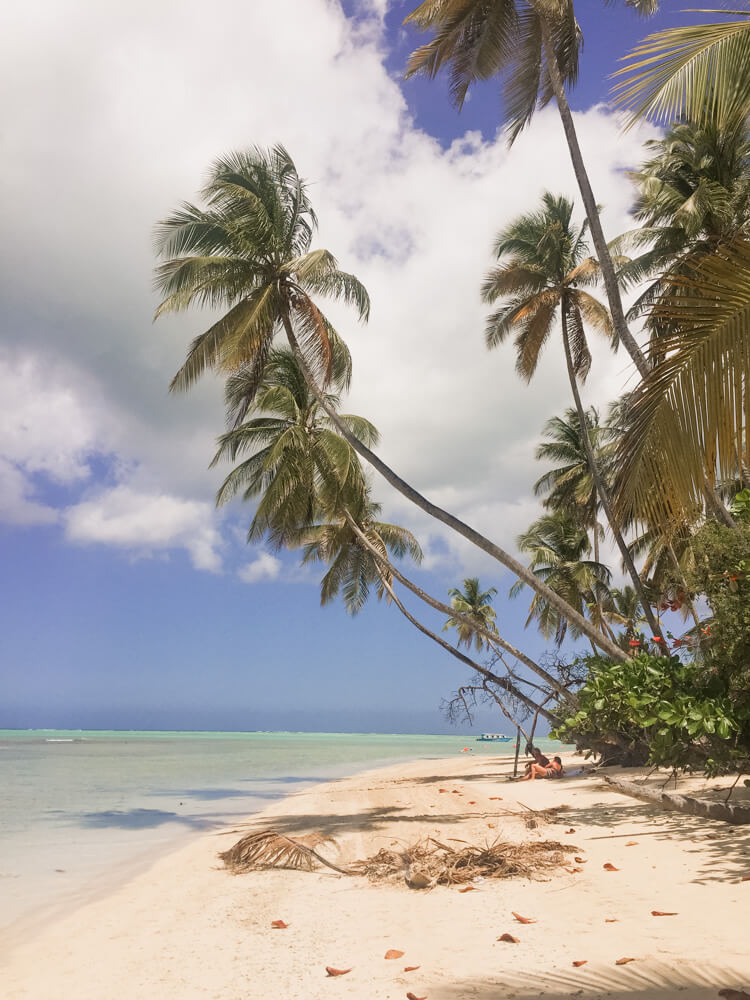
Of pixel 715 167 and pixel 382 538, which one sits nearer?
pixel 715 167

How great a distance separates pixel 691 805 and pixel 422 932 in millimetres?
5015

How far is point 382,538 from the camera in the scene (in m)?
22.9

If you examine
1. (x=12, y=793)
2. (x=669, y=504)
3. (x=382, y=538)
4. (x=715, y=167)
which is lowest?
(x=12, y=793)

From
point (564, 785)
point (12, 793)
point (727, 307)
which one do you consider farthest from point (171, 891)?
point (12, 793)

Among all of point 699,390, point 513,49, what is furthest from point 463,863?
point 513,49

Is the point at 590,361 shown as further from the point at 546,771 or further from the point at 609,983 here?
the point at 609,983

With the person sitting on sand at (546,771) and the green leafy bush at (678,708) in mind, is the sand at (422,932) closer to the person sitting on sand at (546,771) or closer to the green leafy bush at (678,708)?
the green leafy bush at (678,708)

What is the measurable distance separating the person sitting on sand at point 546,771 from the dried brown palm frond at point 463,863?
30.6 ft

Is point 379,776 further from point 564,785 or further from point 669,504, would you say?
point 669,504

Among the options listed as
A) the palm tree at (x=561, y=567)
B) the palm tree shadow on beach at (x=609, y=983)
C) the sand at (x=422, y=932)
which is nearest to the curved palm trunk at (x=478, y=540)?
the sand at (x=422, y=932)

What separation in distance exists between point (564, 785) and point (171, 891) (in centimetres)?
889

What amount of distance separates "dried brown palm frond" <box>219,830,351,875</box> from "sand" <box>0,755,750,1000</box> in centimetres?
24

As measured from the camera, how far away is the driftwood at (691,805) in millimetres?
7074

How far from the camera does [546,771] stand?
1562 centimetres
